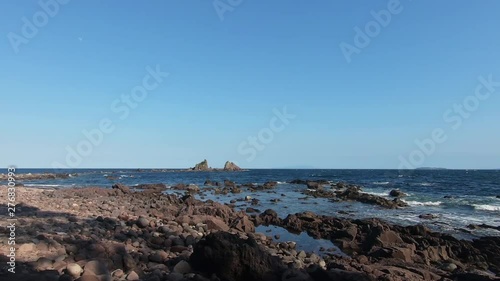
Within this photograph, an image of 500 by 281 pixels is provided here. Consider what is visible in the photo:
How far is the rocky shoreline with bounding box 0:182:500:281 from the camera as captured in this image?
697 cm

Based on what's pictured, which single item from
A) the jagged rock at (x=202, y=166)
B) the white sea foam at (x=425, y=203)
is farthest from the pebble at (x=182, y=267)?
the jagged rock at (x=202, y=166)

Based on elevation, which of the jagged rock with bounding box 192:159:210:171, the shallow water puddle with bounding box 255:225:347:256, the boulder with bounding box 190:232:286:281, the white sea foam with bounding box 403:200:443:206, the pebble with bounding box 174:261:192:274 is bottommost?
the shallow water puddle with bounding box 255:225:347:256

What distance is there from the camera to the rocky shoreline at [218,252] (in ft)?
22.9

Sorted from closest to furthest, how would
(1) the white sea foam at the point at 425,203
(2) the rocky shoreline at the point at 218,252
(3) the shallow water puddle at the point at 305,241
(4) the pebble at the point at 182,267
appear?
1. (2) the rocky shoreline at the point at 218,252
2. (4) the pebble at the point at 182,267
3. (3) the shallow water puddle at the point at 305,241
4. (1) the white sea foam at the point at 425,203

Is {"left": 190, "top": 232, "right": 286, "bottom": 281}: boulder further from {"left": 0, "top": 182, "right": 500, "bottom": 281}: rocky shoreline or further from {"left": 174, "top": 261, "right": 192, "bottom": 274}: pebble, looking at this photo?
{"left": 174, "top": 261, "right": 192, "bottom": 274}: pebble

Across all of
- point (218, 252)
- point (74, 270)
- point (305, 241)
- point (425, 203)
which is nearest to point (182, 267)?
point (218, 252)

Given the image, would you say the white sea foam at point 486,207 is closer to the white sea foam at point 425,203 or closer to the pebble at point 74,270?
the white sea foam at point 425,203

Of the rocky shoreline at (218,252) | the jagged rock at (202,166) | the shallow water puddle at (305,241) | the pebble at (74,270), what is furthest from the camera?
the jagged rock at (202,166)

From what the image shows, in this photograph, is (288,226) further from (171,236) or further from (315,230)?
(171,236)

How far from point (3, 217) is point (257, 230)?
35.4ft

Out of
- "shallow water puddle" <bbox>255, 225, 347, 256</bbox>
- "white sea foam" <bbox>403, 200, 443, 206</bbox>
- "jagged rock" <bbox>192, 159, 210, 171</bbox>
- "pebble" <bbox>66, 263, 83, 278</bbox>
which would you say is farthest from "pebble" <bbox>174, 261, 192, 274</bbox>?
"jagged rock" <bbox>192, 159, 210, 171</bbox>

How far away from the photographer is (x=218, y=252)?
24.2 ft

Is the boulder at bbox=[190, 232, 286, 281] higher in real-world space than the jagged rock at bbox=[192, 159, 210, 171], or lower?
lower

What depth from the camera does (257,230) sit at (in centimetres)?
1741
